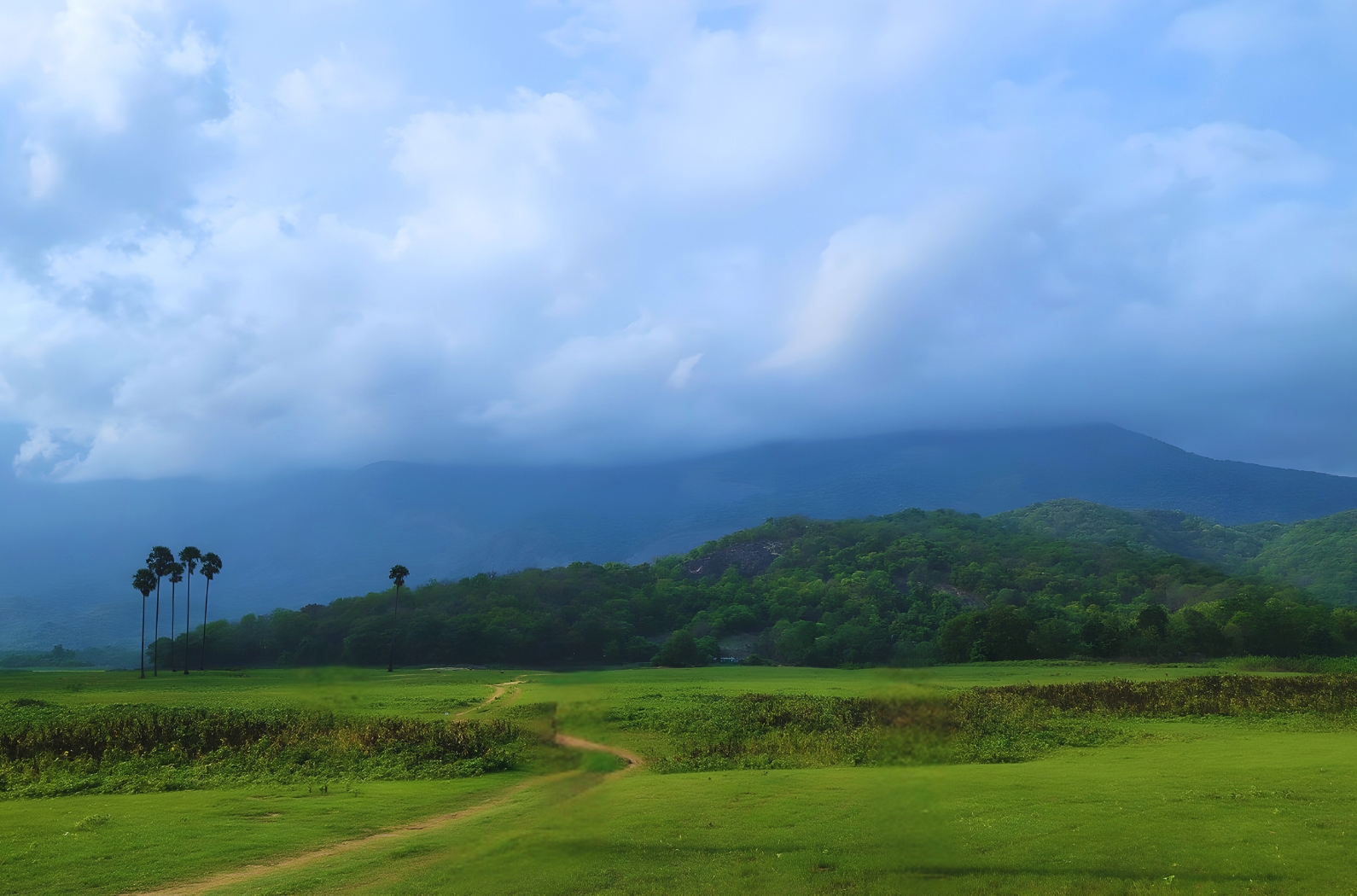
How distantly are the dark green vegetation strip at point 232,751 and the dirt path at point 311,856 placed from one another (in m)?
6.24

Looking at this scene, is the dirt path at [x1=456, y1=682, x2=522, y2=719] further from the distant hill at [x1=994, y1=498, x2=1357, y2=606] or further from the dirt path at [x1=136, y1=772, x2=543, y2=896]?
the distant hill at [x1=994, y1=498, x2=1357, y2=606]

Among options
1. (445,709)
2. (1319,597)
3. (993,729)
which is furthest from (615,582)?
(1319,597)

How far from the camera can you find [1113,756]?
28.7 metres

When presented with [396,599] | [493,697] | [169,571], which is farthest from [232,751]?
[169,571]

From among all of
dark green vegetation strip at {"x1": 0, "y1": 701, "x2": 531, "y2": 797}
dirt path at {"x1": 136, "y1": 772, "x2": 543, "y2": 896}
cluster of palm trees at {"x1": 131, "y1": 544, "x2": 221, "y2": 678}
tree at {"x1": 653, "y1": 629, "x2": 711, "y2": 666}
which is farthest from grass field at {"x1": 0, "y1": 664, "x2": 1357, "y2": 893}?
cluster of palm trees at {"x1": 131, "y1": 544, "x2": 221, "y2": 678}

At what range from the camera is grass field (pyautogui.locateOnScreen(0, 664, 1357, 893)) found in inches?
590

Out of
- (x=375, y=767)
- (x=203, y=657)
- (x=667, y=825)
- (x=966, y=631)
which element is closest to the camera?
(x=667, y=825)

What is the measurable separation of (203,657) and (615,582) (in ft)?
159

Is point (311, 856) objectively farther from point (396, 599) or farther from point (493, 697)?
point (396, 599)

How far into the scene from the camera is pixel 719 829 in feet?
60.3

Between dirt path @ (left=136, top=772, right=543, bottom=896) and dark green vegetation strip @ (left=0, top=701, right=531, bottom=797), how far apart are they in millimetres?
6242

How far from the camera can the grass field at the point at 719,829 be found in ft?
49.1

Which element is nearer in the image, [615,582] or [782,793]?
[782,793]

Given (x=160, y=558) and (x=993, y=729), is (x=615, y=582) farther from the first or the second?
(x=993, y=729)
